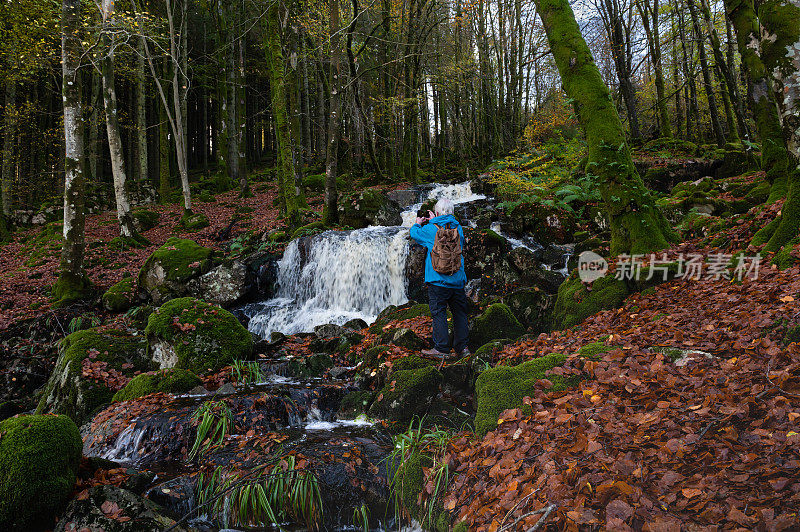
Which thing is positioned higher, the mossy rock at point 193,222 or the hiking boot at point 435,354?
the mossy rock at point 193,222

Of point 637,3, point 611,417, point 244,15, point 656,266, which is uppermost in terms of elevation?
point 244,15

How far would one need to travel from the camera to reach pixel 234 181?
26391mm

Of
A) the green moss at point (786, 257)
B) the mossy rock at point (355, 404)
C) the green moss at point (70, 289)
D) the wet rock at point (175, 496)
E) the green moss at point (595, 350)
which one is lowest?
the wet rock at point (175, 496)

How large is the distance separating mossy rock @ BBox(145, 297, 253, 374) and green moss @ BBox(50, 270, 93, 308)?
17.7ft

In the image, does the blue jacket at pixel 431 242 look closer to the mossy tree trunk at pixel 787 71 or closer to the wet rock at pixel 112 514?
the wet rock at pixel 112 514

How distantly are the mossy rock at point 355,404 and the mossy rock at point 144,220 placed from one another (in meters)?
16.0

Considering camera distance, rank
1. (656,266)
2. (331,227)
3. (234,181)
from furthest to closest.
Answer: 1. (234,181)
2. (331,227)
3. (656,266)

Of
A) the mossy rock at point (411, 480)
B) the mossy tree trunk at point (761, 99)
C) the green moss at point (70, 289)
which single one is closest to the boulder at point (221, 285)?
the green moss at point (70, 289)

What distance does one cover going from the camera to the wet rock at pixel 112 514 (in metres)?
3.32

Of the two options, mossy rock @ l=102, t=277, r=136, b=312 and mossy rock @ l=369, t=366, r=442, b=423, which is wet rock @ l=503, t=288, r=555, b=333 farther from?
mossy rock @ l=102, t=277, r=136, b=312

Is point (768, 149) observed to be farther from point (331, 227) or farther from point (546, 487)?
point (331, 227)

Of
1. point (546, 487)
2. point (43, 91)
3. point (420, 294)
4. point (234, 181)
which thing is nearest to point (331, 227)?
point (420, 294)

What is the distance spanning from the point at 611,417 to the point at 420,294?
8001mm

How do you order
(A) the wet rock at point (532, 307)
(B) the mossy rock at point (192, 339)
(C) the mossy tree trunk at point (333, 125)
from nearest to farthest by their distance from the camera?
1. (B) the mossy rock at point (192, 339)
2. (A) the wet rock at point (532, 307)
3. (C) the mossy tree trunk at point (333, 125)
